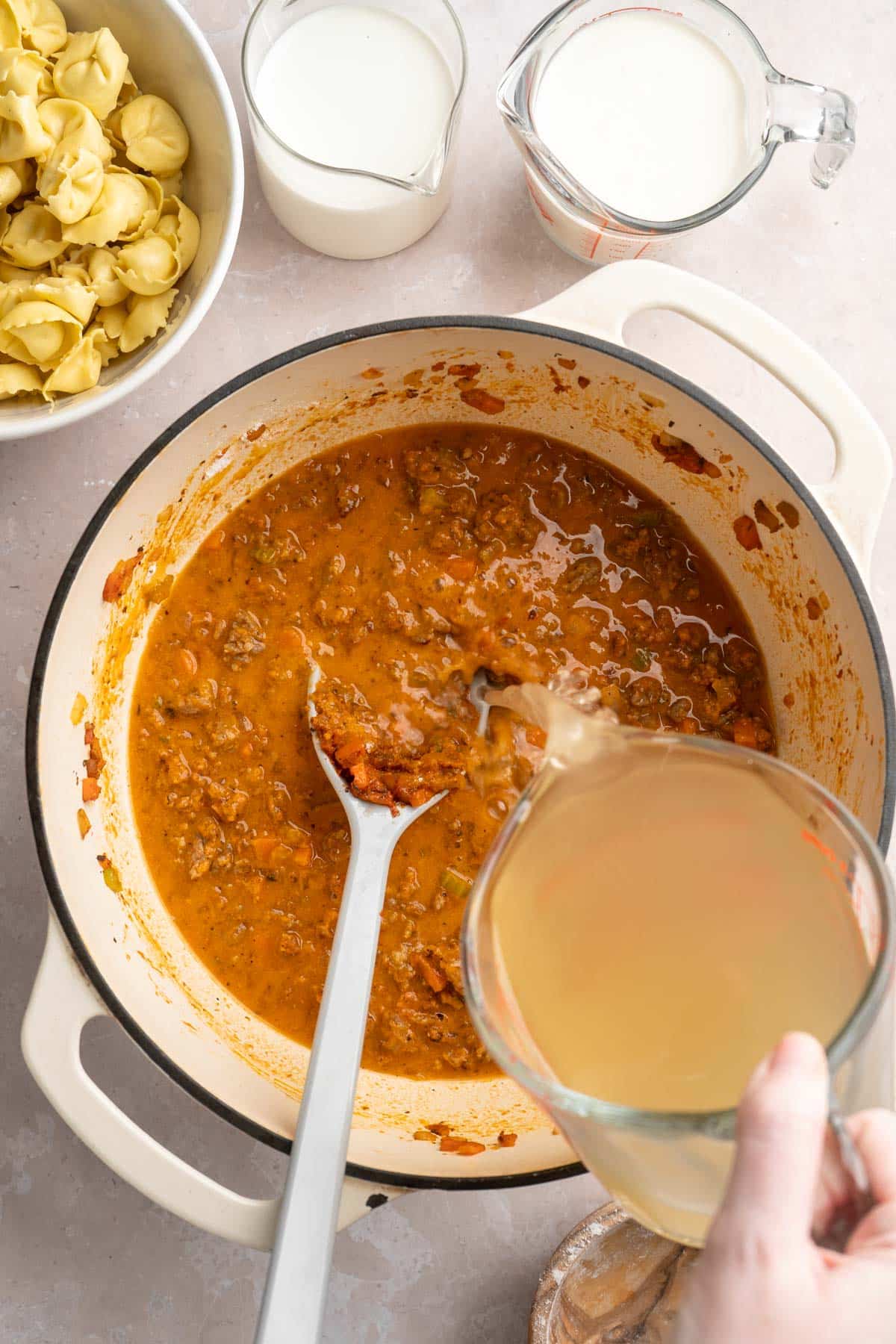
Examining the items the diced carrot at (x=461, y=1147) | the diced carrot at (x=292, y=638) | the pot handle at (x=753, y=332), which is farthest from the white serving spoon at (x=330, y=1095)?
the pot handle at (x=753, y=332)

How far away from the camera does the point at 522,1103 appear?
189 centimetres

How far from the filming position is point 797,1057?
2.81ft

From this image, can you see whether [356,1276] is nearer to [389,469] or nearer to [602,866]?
[602,866]

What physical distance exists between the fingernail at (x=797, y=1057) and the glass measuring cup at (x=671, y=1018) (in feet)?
0.20

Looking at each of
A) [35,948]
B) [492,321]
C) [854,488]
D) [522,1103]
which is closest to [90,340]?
[492,321]

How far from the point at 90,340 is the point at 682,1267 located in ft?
5.60

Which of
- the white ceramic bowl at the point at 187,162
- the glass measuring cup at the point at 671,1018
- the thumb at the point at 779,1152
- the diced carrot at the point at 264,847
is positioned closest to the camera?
the thumb at the point at 779,1152

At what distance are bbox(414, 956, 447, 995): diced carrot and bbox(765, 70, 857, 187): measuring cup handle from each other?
152 centimetres

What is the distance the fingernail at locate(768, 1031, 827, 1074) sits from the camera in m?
0.85

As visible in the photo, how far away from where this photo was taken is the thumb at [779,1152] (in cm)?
82

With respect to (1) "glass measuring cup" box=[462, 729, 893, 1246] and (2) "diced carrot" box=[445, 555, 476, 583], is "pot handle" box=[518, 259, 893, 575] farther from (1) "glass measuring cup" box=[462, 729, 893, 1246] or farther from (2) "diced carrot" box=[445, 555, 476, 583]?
(1) "glass measuring cup" box=[462, 729, 893, 1246]

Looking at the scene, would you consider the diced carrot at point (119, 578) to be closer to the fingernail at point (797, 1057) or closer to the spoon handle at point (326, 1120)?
the spoon handle at point (326, 1120)

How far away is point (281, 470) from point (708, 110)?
38.5 inches

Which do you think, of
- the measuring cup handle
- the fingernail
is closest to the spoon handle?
the fingernail
